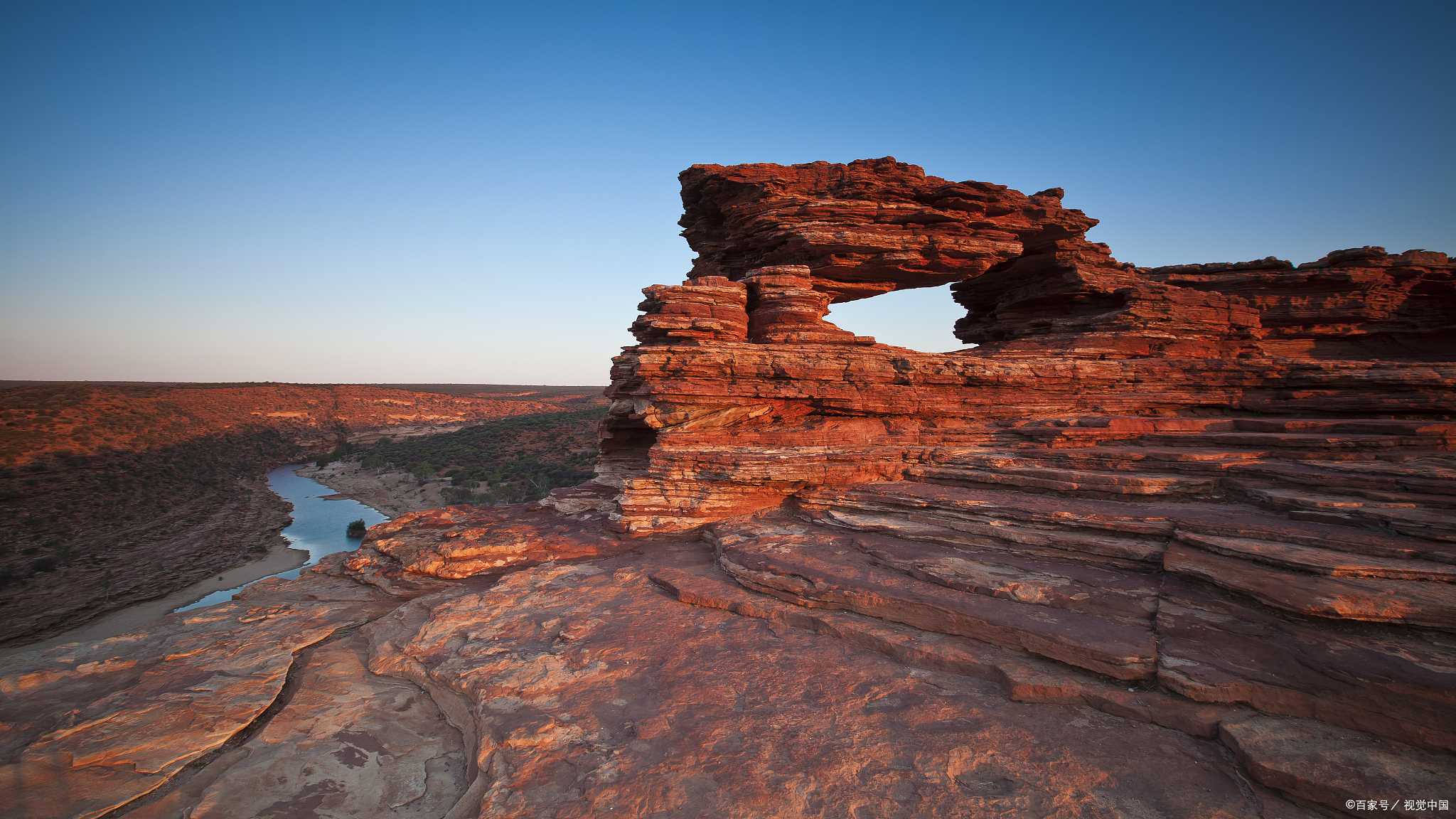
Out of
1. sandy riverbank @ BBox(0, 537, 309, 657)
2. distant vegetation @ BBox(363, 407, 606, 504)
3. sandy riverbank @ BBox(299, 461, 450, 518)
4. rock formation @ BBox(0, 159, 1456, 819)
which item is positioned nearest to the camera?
rock formation @ BBox(0, 159, 1456, 819)

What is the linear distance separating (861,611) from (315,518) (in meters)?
42.8

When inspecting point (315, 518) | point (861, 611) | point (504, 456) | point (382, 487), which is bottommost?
point (315, 518)

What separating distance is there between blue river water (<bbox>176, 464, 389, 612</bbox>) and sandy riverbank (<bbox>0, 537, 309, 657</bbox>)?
1.64ft

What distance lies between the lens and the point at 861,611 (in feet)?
25.2

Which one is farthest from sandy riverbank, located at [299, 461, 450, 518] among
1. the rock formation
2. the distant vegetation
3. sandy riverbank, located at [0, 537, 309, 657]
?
the rock formation

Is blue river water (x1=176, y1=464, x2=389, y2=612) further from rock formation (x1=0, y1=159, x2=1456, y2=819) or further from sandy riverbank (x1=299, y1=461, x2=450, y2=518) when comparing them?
Answer: rock formation (x1=0, y1=159, x2=1456, y2=819)

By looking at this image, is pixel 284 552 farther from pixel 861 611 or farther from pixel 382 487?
pixel 861 611

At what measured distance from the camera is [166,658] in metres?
7.52

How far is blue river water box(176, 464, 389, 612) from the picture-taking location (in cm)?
3002

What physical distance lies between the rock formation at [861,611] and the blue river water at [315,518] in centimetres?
2105

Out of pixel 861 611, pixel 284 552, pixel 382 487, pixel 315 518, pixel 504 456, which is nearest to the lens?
pixel 861 611

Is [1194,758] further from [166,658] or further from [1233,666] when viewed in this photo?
[166,658]

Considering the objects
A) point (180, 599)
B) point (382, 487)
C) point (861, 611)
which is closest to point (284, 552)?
point (180, 599)

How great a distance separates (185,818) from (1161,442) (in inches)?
606
